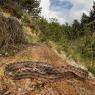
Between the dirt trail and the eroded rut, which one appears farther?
the eroded rut

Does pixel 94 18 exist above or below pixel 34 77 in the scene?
above

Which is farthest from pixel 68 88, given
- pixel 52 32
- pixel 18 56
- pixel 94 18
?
pixel 94 18

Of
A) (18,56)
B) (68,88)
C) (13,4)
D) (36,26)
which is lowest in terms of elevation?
(68,88)

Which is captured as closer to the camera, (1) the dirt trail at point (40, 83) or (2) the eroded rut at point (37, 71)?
(1) the dirt trail at point (40, 83)

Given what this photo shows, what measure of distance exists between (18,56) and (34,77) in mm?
2464

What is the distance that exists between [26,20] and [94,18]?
50.7 meters

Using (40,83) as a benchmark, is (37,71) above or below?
above

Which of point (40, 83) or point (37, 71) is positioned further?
point (37, 71)

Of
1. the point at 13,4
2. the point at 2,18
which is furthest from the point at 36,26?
the point at 2,18

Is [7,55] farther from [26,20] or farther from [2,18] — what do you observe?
[26,20]

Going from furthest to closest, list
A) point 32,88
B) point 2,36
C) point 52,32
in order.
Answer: point 52,32
point 2,36
point 32,88

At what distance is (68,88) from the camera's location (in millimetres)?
15859

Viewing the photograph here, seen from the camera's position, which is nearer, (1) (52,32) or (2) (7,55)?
(2) (7,55)

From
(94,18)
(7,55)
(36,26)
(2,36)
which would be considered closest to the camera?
(7,55)
